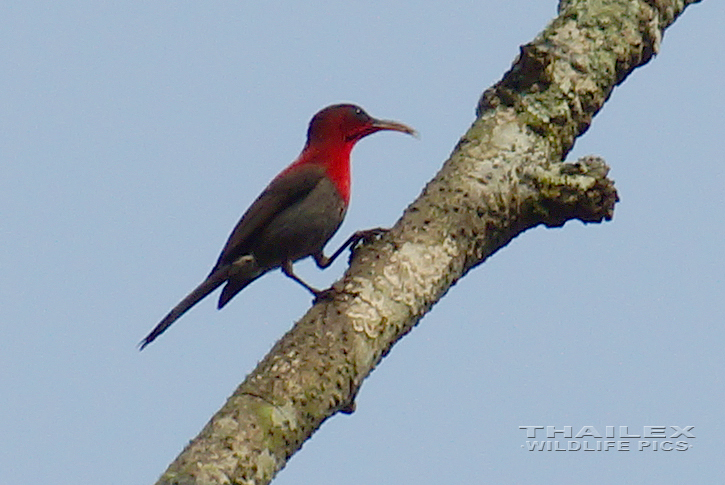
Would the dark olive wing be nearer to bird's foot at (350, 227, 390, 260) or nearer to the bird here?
the bird

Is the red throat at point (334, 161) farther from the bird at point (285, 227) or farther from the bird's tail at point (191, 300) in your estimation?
the bird's tail at point (191, 300)

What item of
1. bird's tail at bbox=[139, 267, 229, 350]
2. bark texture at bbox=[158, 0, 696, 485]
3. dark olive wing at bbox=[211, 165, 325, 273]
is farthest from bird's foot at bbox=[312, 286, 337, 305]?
dark olive wing at bbox=[211, 165, 325, 273]

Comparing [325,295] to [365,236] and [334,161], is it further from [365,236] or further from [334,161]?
[334,161]

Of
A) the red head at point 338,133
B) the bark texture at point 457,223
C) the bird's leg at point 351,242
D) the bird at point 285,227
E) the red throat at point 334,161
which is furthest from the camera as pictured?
the red head at point 338,133

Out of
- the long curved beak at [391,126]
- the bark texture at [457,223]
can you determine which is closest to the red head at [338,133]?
the long curved beak at [391,126]

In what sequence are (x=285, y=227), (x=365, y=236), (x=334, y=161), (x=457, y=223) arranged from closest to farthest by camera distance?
1. (x=457, y=223)
2. (x=365, y=236)
3. (x=285, y=227)
4. (x=334, y=161)

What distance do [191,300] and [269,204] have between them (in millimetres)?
835

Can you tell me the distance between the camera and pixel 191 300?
231 inches

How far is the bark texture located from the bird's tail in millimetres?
1496

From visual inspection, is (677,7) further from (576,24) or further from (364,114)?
(364,114)

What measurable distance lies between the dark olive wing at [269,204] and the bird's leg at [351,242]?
0.37 meters

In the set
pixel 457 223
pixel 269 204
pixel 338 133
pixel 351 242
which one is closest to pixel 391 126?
pixel 338 133

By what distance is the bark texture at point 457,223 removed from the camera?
11.6ft

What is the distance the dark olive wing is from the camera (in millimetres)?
6285
